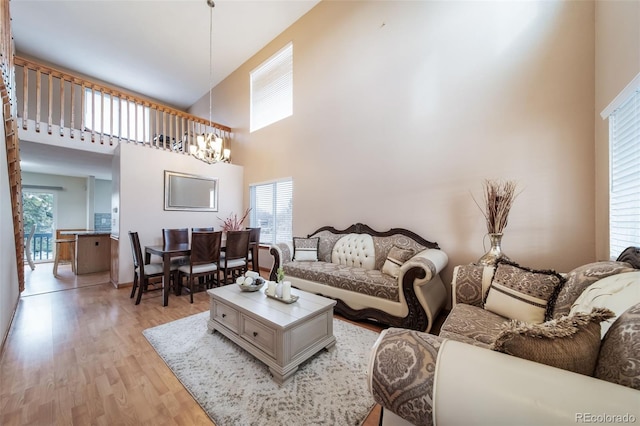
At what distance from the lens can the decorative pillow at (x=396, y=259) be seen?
105 inches

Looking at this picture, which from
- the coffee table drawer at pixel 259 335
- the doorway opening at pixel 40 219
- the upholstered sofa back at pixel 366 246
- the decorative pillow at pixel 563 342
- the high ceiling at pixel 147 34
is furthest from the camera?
the doorway opening at pixel 40 219

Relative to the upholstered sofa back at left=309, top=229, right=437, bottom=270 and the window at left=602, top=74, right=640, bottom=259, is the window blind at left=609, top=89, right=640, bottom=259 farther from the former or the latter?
the upholstered sofa back at left=309, top=229, right=437, bottom=270

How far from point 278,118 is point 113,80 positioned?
4812 mm

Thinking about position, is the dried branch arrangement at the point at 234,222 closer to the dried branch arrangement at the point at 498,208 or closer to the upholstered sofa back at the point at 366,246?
the upholstered sofa back at the point at 366,246

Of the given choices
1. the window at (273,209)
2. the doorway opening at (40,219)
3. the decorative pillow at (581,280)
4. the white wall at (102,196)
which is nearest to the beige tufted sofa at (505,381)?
the decorative pillow at (581,280)

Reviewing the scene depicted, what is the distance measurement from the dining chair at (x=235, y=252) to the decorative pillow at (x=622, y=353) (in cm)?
356

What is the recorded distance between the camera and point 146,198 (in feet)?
13.9

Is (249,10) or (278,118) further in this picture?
(278,118)

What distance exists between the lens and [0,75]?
196cm

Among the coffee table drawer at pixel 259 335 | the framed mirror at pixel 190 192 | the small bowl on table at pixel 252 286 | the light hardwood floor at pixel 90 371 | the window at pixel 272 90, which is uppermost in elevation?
the window at pixel 272 90

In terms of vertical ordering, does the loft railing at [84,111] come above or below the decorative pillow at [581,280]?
above

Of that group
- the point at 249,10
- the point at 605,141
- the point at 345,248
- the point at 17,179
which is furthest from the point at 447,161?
the point at 17,179

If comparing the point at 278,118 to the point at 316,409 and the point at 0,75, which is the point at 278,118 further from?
the point at 316,409

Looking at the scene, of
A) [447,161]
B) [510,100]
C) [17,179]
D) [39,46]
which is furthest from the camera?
[39,46]
